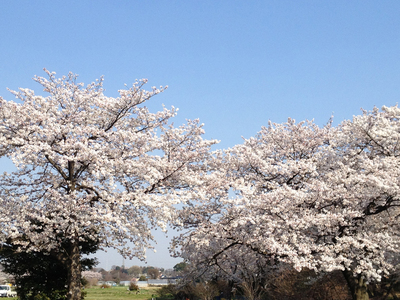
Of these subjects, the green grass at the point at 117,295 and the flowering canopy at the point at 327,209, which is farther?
the green grass at the point at 117,295

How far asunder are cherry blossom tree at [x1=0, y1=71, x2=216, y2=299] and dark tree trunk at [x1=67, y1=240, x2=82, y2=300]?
0.12 ft

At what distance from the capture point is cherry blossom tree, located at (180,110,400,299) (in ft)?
43.0

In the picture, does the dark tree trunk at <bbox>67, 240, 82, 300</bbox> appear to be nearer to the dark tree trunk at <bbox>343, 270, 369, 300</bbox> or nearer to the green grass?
the dark tree trunk at <bbox>343, 270, 369, 300</bbox>

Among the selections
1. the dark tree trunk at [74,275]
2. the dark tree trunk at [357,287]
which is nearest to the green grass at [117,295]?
the dark tree trunk at [74,275]

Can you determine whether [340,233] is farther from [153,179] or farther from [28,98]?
[28,98]

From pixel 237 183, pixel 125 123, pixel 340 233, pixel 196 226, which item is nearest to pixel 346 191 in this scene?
pixel 340 233

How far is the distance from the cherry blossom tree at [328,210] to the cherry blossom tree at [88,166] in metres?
2.16

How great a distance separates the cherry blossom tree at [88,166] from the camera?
1301cm

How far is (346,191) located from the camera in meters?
13.5

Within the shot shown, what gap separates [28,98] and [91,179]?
395 centimetres

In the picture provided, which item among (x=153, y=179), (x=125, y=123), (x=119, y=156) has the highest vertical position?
(x=125, y=123)

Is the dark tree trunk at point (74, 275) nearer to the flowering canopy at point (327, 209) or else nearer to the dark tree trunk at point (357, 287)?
the flowering canopy at point (327, 209)

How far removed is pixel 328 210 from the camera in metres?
14.7

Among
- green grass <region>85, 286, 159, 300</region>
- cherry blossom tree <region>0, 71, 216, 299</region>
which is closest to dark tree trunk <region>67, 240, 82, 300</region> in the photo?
cherry blossom tree <region>0, 71, 216, 299</region>
